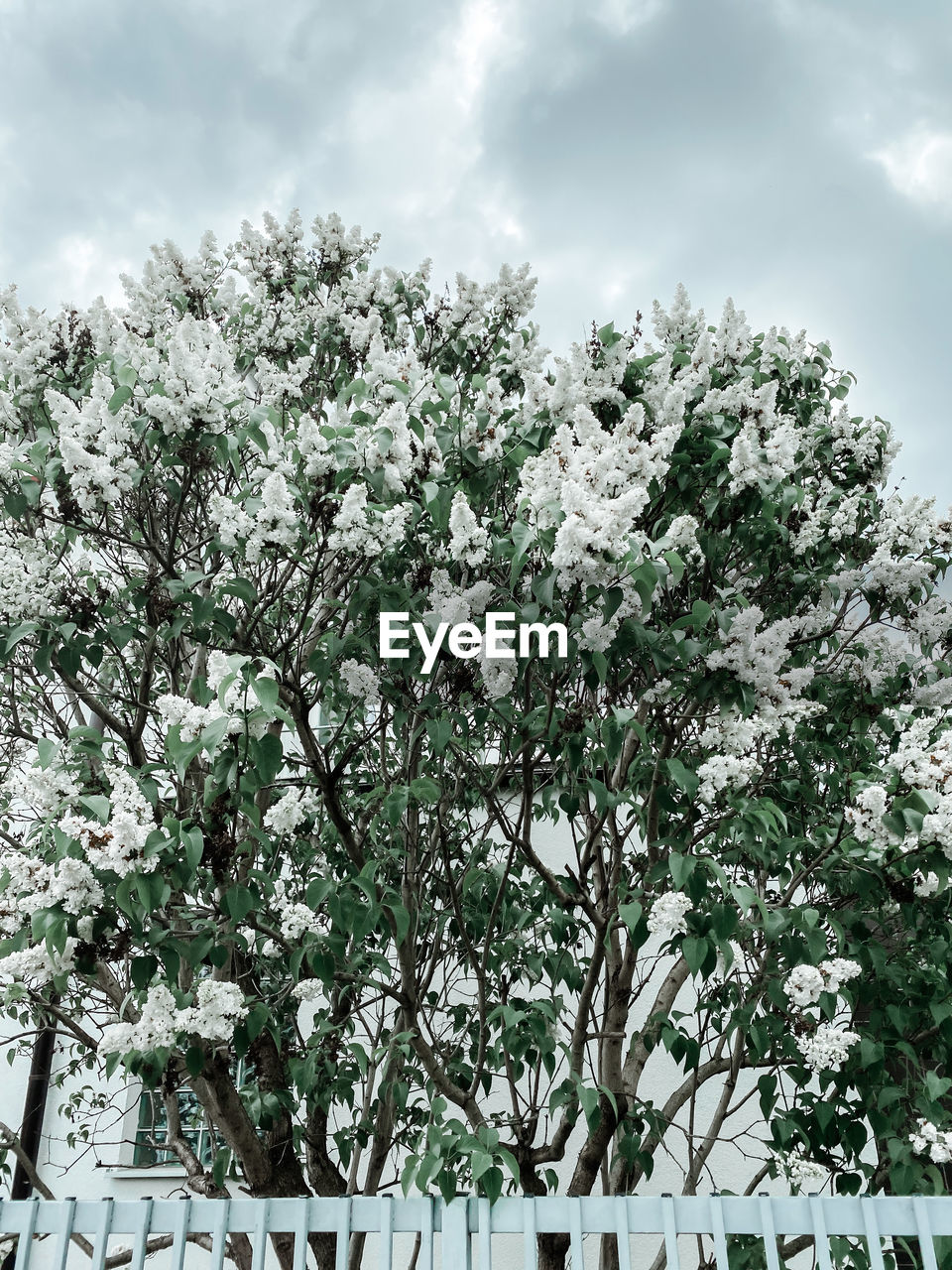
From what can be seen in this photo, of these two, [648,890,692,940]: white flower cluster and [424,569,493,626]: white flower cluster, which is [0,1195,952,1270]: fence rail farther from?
[424,569,493,626]: white flower cluster

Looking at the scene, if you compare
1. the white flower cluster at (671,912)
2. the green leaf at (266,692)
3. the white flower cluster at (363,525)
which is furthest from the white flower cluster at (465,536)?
the white flower cluster at (671,912)

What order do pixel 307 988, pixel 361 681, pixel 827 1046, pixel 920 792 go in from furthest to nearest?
pixel 361 681
pixel 307 988
pixel 827 1046
pixel 920 792

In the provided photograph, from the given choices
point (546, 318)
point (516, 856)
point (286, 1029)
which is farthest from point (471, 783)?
point (546, 318)

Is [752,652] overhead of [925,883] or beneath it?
overhead

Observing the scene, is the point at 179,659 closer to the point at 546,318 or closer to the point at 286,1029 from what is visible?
the point at 286,1029

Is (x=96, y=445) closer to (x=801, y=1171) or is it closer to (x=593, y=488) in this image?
(x=593, y=488)

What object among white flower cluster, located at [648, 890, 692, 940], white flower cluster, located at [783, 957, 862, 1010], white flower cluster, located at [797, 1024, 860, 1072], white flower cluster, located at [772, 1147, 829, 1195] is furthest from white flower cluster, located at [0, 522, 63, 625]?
white flower cluster, located at [772, 1147, 829, 1195]

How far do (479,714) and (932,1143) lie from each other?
5.77 feet

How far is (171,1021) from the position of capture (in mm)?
2350

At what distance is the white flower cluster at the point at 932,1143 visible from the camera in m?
2.62

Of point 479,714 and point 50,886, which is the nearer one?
point 50,886

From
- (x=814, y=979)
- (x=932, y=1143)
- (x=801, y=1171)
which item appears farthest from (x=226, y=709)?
(x=932, y=1143)

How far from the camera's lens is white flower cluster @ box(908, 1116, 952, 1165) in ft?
8.59

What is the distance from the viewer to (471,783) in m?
3.51
